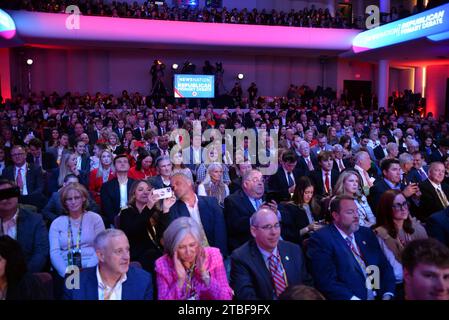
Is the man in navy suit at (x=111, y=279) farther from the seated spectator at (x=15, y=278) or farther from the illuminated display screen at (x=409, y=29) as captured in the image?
the illuminated display screen at (x=409, y=29)

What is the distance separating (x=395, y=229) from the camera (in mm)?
3324

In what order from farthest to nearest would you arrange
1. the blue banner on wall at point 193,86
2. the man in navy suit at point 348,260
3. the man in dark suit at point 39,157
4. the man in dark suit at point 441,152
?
the blue banner on wall at point 193,86 < the man in dark suit at point 441,152 < the man in dark suit at point 39,157 < the man in navy suit at point 348,260

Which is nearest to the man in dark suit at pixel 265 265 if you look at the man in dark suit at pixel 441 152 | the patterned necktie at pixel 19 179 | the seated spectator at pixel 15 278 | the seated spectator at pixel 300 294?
the seated spectator at pixel 300 294

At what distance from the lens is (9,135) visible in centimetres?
832

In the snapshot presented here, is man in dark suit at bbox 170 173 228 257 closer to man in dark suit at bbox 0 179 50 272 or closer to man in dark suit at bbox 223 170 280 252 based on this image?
man in dark suit at bbox 223 170 280 252

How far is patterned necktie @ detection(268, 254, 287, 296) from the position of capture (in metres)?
2.79

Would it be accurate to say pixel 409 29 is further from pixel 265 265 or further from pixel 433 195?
pixel 265 265

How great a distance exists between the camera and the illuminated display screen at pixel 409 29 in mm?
10593

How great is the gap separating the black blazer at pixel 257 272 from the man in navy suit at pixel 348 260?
139mm

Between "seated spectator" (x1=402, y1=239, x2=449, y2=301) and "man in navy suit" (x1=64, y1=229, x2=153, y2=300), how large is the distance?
140cm

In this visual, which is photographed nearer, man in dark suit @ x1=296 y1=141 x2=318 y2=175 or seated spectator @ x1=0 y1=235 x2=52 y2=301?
seated spectator @ x1=0 y1=235 x2=52 y2=301

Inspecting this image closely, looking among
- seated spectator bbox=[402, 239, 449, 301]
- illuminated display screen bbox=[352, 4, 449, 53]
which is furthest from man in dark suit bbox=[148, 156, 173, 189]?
illuminated display screen bbox=[352, 4, 449, 53]

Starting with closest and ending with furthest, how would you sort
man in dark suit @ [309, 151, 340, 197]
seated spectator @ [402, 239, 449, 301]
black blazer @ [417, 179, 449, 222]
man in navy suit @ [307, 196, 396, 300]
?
1. seated spectator @ [402, 239, 449, 301]
2. man in navy suit @ [307, 196, 396, 300]
3. black blazer @ [417, 179, 449, 222]
4. man in dark suit @ [309, 151, 340, 197]
